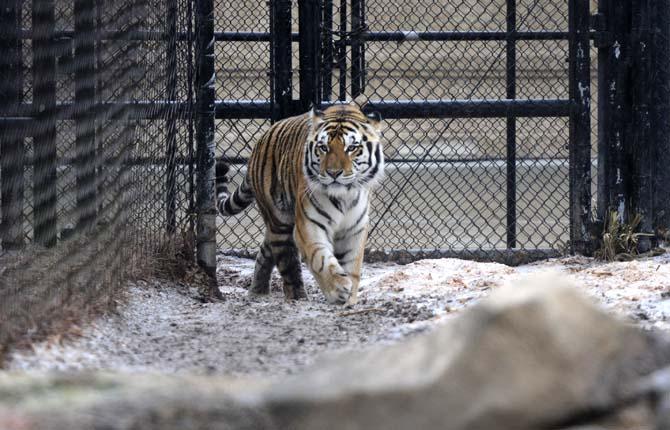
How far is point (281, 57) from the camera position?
634 centimetres

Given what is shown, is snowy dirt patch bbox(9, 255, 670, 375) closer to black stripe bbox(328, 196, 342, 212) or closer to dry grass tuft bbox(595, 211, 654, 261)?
dry grass tuft bbox(595, 211, 654, 261)

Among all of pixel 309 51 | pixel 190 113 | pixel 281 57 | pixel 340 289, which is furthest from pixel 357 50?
pixel 340 289

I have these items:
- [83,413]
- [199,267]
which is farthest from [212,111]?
[83,413]

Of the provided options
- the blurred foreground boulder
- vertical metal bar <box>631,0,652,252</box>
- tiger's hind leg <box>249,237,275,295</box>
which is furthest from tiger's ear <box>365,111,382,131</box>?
the blurred foreground boulder

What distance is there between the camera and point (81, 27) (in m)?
4.13

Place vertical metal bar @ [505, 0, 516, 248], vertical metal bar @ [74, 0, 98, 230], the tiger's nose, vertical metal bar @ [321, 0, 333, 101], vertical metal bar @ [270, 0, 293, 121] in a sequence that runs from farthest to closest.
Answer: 1. vertical metal bar @ [505, 0, 516, 248]
2. vertical metal bar @ [321, 0, 333, 101]
3. vertical metal bar @ [270, 0, 293, 121]
4. the tiger's nose
5. vertical metal bar @ [74, 0, 98, 230]

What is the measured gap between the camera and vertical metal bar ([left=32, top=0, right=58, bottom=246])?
375cm

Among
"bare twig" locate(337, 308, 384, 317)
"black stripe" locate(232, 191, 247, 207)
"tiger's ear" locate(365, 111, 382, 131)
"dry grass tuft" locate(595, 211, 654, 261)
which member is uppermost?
"tiger's ear" locate(365, 111, 382, 131)

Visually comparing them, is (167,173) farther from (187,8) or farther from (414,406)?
(414,406)

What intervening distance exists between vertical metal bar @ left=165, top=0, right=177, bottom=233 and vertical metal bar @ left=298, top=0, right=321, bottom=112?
3.08ft

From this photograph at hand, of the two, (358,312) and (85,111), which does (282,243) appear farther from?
(85,111)

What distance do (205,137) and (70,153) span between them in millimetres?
1719

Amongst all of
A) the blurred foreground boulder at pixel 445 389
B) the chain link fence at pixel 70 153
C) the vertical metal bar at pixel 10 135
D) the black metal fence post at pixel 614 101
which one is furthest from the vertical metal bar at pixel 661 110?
the blurred foreground boulder at pixel 445 389

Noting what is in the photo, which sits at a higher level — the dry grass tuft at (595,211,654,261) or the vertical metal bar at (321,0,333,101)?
the vertical metal bar at (321,0,333,101)
